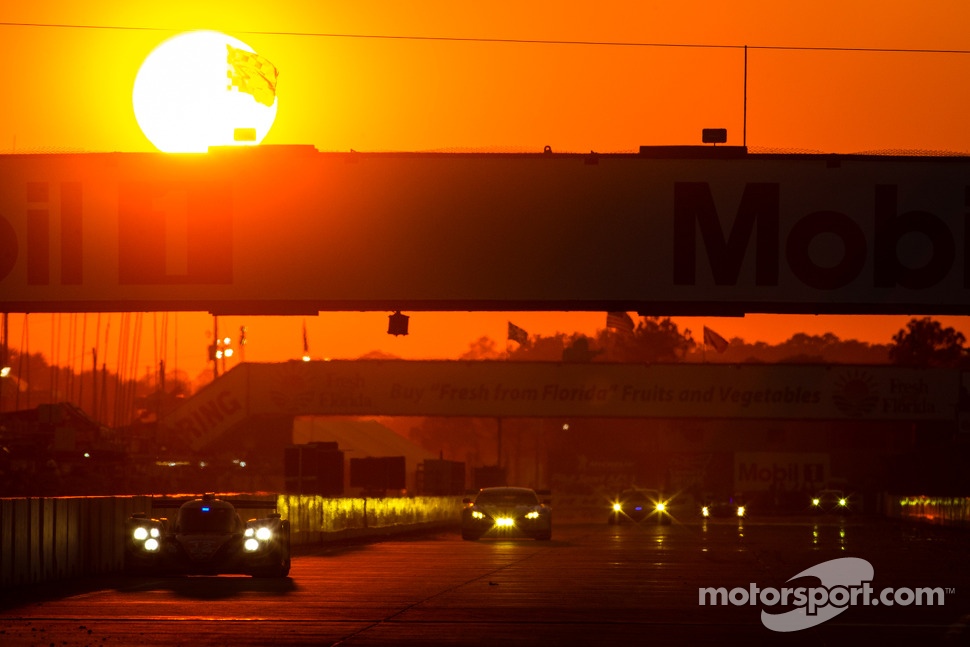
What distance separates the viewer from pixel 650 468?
98.8 metres

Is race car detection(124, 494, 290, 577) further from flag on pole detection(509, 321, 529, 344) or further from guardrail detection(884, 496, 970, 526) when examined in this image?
flag on pole detection(509, 321, 529, 344)

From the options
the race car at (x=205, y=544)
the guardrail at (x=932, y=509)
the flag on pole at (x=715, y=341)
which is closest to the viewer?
the race car at (x=205, y=544)

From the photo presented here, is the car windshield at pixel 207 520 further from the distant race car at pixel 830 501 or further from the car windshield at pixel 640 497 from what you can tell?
the distant race car at pixel 830 501

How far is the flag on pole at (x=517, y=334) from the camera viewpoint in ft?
264

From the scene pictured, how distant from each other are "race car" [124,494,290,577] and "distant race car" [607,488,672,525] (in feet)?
112

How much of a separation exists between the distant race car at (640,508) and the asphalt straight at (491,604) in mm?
26074

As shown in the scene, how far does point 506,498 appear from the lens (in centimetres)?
3759

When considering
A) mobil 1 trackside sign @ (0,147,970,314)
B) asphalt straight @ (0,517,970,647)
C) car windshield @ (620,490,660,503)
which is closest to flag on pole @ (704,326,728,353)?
car windshield @ (620,490,660,503)

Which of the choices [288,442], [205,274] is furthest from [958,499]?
[288,442]

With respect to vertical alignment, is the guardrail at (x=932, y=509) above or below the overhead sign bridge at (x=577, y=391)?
below

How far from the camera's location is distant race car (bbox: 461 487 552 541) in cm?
3650

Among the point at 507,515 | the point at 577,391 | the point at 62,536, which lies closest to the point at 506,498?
the point at 507,515

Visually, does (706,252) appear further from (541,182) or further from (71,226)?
(71,226)

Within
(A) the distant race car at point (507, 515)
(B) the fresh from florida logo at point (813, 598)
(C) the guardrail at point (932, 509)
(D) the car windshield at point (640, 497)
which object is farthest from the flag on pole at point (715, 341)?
(B) the fresh from florida logo at point (813, 598)
